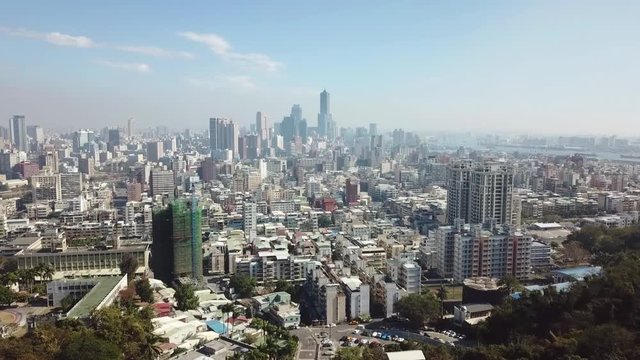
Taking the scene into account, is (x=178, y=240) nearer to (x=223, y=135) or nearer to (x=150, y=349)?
(x=150, y=349)

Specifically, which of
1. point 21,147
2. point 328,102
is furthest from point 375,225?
point 328,102

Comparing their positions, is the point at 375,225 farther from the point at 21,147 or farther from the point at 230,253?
the point at 21,147

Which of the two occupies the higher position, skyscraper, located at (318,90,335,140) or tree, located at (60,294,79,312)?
skyscraper, located at (318,90,335,140)

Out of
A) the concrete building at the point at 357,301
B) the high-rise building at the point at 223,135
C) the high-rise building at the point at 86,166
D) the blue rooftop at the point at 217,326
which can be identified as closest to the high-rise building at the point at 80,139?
the high-rise building at the point at 223,135

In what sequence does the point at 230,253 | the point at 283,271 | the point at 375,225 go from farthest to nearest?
1. the point at 375,225
2. the point at 230,253
3. the point at 283,271

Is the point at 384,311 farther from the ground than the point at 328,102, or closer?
closer

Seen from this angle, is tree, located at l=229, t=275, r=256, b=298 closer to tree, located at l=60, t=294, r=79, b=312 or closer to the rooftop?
the rooftop

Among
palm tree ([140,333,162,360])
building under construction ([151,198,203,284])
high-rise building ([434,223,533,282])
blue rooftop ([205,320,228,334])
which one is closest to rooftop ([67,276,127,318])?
building under construction ([151,198,203,284])
